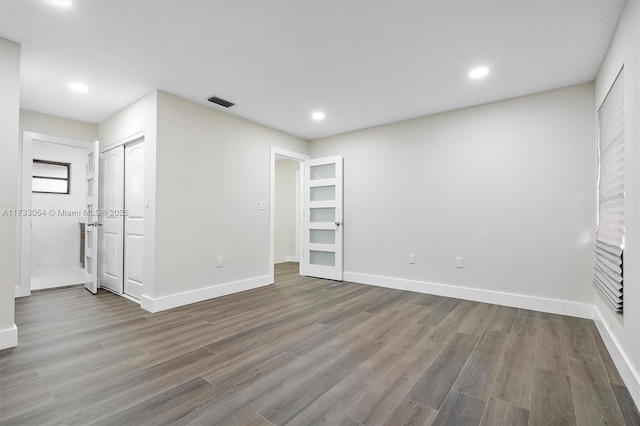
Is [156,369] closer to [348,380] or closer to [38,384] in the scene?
[38,384]

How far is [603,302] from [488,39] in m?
2.46

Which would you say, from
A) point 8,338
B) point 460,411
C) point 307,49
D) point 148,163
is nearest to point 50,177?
point 148,163

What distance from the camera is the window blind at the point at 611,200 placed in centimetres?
212

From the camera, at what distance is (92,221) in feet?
14.0

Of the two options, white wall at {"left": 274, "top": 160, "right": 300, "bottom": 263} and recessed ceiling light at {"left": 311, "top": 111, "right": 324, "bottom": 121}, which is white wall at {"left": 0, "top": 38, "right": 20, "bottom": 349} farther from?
white wall at {"left": 274, "top": 160, "right": 300, "bottom": 263}

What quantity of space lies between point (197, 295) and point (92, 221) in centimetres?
209

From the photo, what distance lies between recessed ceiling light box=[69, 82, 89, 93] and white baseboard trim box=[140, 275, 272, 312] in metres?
2.39

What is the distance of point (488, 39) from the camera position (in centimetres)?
237

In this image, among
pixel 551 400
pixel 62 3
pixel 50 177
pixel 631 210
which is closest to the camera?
pixel 551 400

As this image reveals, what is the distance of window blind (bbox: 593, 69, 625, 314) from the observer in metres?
2.12

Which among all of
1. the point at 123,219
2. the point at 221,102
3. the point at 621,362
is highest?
the point at 221,102

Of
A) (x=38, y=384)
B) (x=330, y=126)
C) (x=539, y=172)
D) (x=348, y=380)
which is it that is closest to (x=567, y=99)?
(x=539, y=172)

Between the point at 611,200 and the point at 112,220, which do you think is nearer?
the point at 611,200

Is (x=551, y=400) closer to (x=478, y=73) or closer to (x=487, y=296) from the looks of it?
(x=487, y=296)
